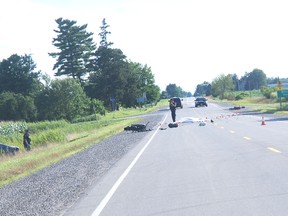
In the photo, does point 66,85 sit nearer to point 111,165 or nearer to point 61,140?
point 61,140

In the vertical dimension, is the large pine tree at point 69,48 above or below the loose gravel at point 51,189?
above

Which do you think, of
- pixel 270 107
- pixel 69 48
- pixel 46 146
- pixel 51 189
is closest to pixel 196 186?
pixel 51 189

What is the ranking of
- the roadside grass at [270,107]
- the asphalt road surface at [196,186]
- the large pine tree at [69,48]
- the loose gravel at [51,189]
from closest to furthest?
the asphalt road surface at [196,186], the loose gravel at [51,189], the roadside grass at [270,107], the large pine tree at [69,48]

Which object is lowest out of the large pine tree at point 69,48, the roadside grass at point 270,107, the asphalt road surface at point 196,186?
the roadside grass at point 270,107

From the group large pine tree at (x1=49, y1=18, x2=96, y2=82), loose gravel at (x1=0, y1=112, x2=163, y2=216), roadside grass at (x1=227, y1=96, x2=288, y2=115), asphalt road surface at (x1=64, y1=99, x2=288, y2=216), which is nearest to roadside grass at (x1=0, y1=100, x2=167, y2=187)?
loose gravel at (x1=0, y1=112, x2=163, y2=216)

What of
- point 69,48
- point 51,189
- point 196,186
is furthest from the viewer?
point 69,48

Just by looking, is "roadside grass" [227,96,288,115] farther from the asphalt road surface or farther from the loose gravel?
the asphalt road surface

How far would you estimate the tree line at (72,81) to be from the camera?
274 feet

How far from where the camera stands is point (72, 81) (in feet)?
273

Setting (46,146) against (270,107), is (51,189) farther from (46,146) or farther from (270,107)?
(270,107)

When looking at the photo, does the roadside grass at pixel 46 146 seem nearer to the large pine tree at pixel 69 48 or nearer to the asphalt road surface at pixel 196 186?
the asphalt road surface at pixel 196 186

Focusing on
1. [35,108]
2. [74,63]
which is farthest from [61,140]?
[74,63]

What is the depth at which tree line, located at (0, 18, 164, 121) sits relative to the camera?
83500 millimetres

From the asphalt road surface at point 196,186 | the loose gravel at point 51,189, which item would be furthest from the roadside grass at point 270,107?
the asphalt road surface at point 196,186
